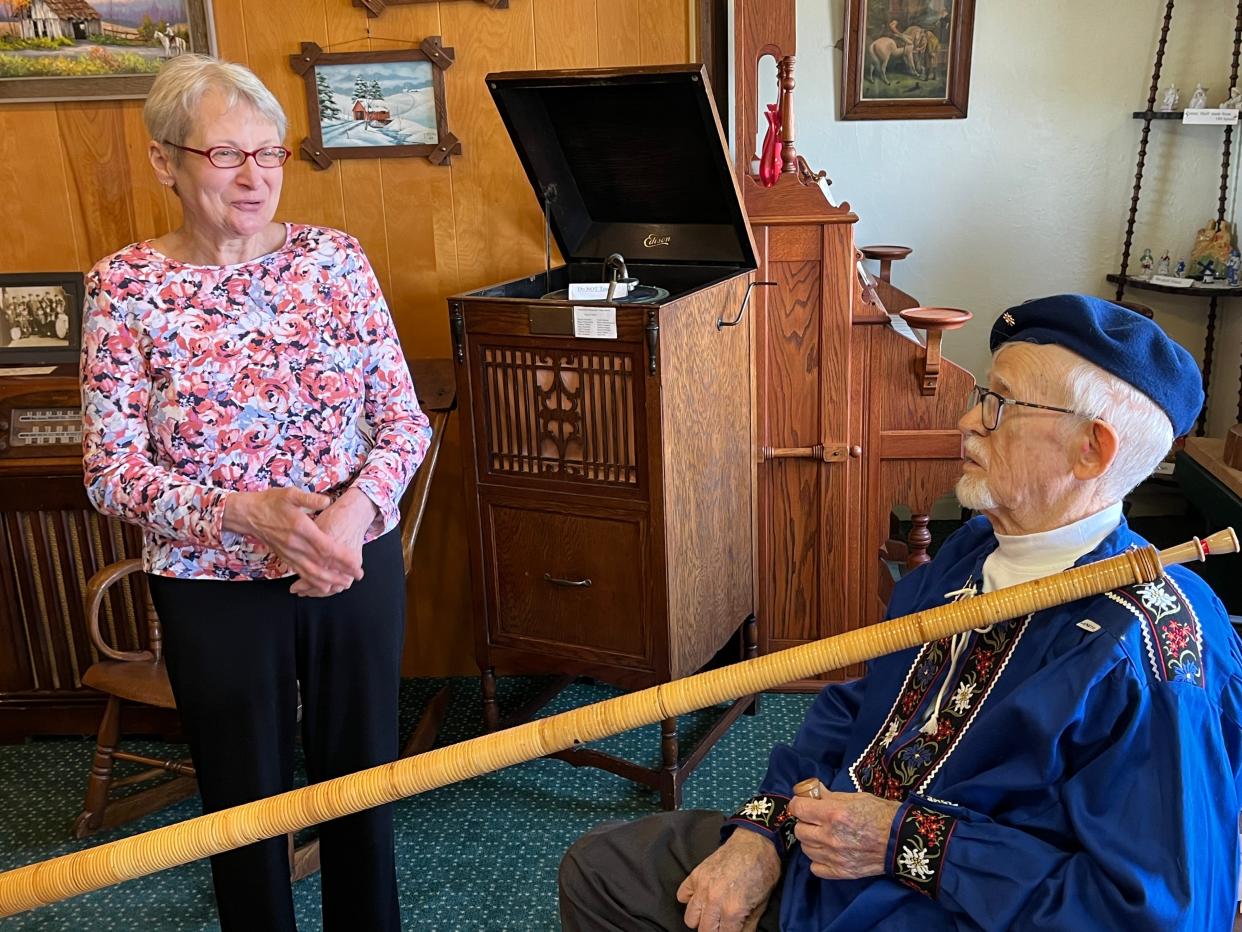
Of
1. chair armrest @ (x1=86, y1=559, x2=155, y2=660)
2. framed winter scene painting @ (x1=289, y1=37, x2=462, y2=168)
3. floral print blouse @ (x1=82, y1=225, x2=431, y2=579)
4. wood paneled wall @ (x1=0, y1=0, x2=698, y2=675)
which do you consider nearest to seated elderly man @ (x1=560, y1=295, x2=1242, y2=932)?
floral print blouse @ (x1=82, y1=225, x2=431, y2=579)

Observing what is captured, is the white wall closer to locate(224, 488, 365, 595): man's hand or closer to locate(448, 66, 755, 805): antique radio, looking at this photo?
locate(448, 66, 755, 805): antique radio

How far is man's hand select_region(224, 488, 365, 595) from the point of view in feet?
4.85

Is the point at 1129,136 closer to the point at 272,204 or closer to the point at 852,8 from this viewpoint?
the point at 852,8

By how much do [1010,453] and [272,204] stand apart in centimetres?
103

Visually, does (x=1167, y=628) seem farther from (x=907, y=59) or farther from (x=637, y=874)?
(x=907, y=59)

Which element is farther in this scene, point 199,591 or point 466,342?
point 466,342

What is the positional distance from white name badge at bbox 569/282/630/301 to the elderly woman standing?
708 millimetres

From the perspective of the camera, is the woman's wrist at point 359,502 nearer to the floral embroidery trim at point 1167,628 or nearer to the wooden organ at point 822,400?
the floral embroidery trim at point 1167,628

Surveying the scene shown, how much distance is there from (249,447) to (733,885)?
0.85 metres

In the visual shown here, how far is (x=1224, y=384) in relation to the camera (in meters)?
3.95

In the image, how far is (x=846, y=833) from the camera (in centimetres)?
123

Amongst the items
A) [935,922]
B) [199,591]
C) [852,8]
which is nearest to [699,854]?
[935,922]

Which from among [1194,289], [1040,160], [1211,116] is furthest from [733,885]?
[1040,160]

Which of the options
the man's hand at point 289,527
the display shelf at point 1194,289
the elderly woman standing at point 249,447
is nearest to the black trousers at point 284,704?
the elderly woman standing at point 249,447
